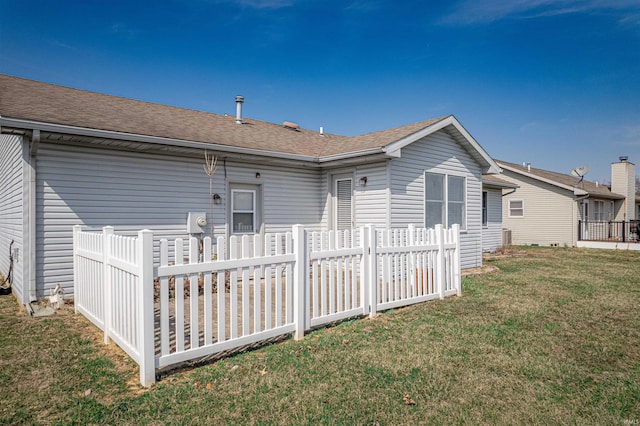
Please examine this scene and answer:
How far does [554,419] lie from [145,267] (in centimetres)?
341

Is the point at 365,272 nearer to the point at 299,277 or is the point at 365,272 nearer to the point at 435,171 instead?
the point at 299,277

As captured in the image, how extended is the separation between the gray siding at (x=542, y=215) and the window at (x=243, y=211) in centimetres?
1722

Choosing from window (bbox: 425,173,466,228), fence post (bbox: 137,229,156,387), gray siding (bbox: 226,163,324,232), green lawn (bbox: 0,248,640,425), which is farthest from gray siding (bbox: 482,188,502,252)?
fence post (bbox: 137,229,156,387)

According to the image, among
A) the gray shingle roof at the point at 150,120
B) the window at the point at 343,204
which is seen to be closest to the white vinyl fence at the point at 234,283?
the gray shingle roof at the point at 150,120

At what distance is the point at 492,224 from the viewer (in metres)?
15.9

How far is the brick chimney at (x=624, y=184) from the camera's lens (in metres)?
23.3

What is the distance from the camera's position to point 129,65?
41.7 ft

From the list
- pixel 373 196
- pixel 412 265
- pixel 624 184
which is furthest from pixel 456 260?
pixel 624 184

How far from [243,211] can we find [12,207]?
4.49 metres

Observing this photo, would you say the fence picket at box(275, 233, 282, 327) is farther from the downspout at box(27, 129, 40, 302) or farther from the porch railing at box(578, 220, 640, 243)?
the porch railing at box(578, 220, 640, 243)

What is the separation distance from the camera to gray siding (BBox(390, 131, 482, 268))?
8.55 metres

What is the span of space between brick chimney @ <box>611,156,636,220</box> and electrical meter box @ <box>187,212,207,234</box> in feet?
89.0

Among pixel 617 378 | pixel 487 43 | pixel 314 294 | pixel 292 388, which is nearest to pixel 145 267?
pixel 292 388

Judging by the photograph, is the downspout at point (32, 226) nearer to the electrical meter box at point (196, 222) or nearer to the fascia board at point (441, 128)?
the electrical meter box at point (196, 222)
